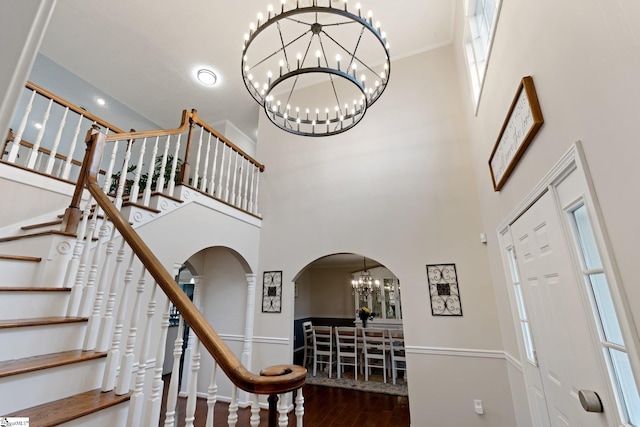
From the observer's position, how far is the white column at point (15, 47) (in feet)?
1.48

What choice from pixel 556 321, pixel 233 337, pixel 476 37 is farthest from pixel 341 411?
pixel 476 37

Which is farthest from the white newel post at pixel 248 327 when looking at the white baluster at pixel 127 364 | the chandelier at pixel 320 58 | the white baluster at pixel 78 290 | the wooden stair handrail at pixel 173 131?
the white baluster at pixel 127 364

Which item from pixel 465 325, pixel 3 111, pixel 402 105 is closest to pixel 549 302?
pixel 465 325

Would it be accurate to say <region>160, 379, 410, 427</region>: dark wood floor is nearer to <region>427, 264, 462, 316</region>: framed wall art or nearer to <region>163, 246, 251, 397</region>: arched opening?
<region>163, 246, 251, 397</region>: arched opening

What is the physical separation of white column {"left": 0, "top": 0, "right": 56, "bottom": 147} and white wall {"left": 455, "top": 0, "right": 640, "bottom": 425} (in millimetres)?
1577

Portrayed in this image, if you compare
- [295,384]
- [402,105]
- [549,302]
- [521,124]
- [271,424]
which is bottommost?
[271,424]

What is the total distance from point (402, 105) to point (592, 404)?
3.90 m

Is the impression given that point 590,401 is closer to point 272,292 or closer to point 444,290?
point 444,290

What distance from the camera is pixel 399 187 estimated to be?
12.8 ft

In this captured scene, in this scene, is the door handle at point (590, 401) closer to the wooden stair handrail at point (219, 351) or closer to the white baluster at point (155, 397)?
the wooden stair handrail at point (219, 351)

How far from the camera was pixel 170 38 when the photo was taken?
14.1ft

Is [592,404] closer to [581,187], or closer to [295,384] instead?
[581,187]

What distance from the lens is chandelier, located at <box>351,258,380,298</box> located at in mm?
7400

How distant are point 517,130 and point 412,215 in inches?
76.3
